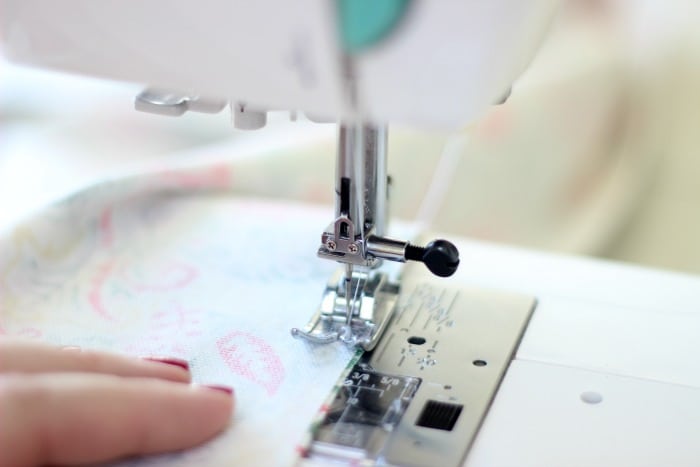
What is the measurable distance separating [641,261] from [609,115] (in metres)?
0.22

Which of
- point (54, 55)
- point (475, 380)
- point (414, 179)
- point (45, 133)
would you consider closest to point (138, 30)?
point (54, 55)

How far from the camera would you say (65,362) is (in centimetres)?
70

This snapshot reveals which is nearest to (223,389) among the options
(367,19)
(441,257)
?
(441,257)

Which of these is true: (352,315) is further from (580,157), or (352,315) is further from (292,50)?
(580,157)

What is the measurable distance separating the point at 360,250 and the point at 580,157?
745mm

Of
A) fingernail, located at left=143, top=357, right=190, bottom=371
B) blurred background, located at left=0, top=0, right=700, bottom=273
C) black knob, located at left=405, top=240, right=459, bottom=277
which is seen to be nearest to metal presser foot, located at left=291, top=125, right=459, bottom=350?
black knob, located at left=405, top=240, right=459, bottom=277

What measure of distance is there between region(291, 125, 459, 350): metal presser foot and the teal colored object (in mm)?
188

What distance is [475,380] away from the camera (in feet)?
2.57

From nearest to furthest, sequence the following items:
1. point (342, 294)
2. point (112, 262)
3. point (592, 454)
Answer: point (592, 454) < point (342, 294) < point (112, 262)

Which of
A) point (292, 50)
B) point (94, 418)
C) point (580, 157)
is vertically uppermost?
point (580, 157)

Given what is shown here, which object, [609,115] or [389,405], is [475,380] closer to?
[389,405]

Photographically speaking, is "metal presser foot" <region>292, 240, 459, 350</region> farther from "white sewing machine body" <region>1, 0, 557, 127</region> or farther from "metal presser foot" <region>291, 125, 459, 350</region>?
"white sewing machine body" <region>1, 0, 557, 127</region>

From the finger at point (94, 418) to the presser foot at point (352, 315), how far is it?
5.7 inches

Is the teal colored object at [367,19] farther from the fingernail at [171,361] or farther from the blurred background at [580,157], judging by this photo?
the blurred background at [580,157]
